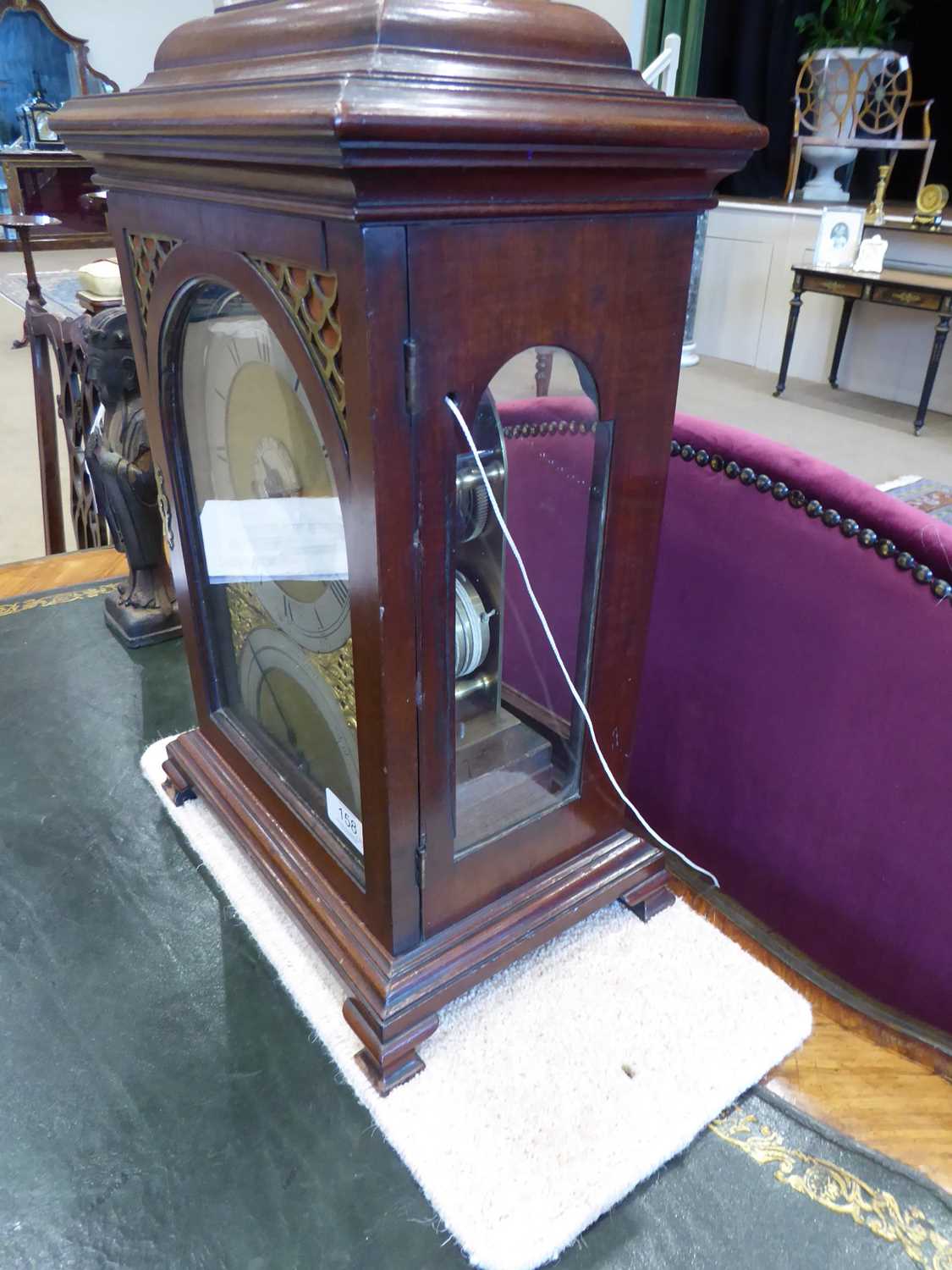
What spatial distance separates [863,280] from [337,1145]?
329cm

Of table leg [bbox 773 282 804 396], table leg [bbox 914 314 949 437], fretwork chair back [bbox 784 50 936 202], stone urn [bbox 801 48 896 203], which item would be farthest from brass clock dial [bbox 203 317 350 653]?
stone urn [bbox 801 48 896 203]

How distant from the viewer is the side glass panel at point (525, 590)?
549mm

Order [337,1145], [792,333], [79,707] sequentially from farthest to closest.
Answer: [792,333] → [79,707] → [337,1145]

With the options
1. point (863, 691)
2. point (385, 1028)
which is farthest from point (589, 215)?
point (385, 1028)

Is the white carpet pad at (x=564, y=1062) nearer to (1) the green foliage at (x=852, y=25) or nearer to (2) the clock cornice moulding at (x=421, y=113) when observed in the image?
(2) the clock cornice moulding at (x=421, y=113)

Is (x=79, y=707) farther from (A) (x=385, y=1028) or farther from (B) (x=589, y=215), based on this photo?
(B) (x=589, y=215)

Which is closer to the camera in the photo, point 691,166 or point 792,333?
point 691,166

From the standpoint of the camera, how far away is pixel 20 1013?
25.0 inches

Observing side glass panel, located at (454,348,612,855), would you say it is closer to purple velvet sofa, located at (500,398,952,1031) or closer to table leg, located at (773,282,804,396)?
purple velvet sofa, located at (500,398,952,1031)

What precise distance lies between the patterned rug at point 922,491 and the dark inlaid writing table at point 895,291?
55 centimetres

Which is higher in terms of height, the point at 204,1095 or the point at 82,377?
the point at 82,377

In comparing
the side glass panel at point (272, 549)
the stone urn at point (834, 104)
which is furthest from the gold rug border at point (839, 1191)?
the stone urn at point (834, 104)

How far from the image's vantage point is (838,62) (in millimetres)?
3688

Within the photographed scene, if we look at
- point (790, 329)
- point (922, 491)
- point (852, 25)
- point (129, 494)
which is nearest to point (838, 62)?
point (852, 25)
